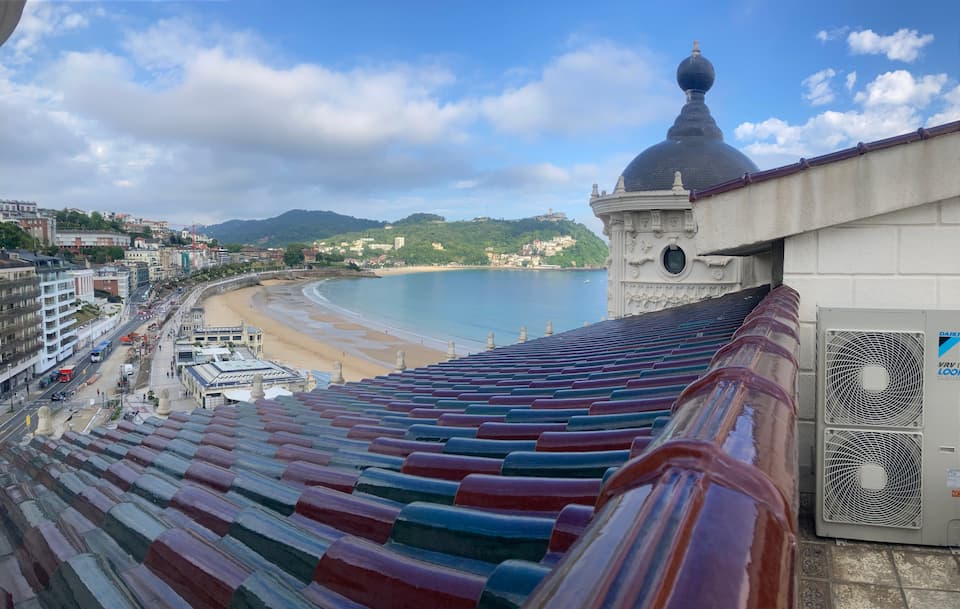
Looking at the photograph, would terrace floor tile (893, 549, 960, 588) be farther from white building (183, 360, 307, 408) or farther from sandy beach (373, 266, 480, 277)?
sandy beach (373, 266, 480, 277)

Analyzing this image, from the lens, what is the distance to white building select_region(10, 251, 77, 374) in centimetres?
4209

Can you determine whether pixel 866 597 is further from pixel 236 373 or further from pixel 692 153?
pixel 236 373

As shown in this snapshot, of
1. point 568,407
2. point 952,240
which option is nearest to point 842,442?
point 952,240

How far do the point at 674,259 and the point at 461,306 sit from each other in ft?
231

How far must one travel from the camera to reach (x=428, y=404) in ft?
15.2

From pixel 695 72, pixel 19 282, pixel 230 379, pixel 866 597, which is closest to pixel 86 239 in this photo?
pixel 19 282

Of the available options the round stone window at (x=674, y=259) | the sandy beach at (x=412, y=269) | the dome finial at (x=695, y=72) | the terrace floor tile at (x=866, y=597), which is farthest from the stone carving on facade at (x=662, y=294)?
the sandy beach at (x=412, y=269)

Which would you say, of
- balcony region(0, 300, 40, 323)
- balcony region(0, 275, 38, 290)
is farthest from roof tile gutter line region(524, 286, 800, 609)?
balcony region(0, 300, 40, 323)

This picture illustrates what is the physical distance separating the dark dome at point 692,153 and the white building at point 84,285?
70030mm

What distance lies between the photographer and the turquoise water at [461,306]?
194 feet

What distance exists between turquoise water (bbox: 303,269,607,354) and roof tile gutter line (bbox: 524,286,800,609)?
46.9m

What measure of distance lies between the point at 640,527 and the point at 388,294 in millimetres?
102929

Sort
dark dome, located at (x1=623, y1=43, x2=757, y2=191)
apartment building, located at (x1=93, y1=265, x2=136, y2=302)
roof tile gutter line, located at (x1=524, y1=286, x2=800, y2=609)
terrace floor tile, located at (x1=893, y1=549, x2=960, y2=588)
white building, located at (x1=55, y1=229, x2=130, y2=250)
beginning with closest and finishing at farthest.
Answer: roof tile gutter line, located at (x1=524, y1=286, x2=800, y2=609), terrace floor tile, located at (x1=893, y1=549, x2=960, y2=588), dark dome, located at (x1=623, y1=43, x2=757, y2=191), apartment building, located at (x1=93, y1=265, x2=136, y2=302), white building, located at (x1=55, y1=229, x2=130, y2=250)

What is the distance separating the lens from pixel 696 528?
0.82m
